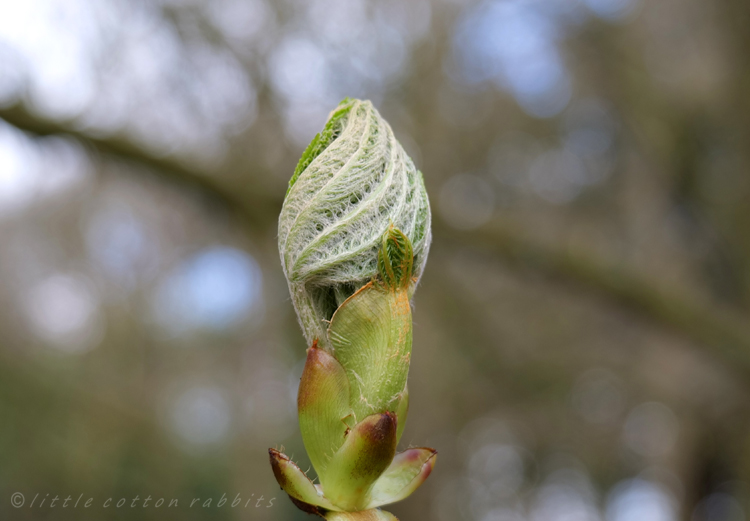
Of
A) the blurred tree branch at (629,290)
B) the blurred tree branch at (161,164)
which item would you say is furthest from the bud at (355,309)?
the blurred tree branch at (629,290)

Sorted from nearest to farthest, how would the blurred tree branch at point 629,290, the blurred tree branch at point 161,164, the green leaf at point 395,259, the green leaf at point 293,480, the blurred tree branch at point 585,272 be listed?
the green leaf at point 293,480
the green leaf at point 395,259
the blurred tree branch at point 161,164
the blurred tree branch at point 585,272
the blurred tree branch at point 629,290

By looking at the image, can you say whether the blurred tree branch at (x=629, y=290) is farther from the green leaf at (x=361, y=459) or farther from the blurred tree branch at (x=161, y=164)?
the green leaf at (x=361, y=459)

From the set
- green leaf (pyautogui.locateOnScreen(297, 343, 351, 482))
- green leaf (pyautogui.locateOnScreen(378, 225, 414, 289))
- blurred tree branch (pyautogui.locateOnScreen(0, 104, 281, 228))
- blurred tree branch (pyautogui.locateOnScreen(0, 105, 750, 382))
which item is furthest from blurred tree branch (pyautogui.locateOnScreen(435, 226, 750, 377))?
green leaf (pyautogui.locateOnScreen(297, 343, 351, 482))

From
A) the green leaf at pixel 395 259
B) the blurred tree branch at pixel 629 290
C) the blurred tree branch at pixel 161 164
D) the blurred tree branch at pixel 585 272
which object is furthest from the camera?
the blurred tree branch at pixel 629 290

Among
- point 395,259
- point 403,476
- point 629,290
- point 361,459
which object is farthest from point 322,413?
point 629,290

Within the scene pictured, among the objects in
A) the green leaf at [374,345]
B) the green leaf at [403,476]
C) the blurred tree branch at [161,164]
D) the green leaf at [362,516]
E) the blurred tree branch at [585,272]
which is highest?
the blurred tree branch at [585,272]

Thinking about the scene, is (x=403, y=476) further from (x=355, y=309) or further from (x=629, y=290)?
(x=629, y=290)

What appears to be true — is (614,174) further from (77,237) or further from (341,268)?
(77,237)
